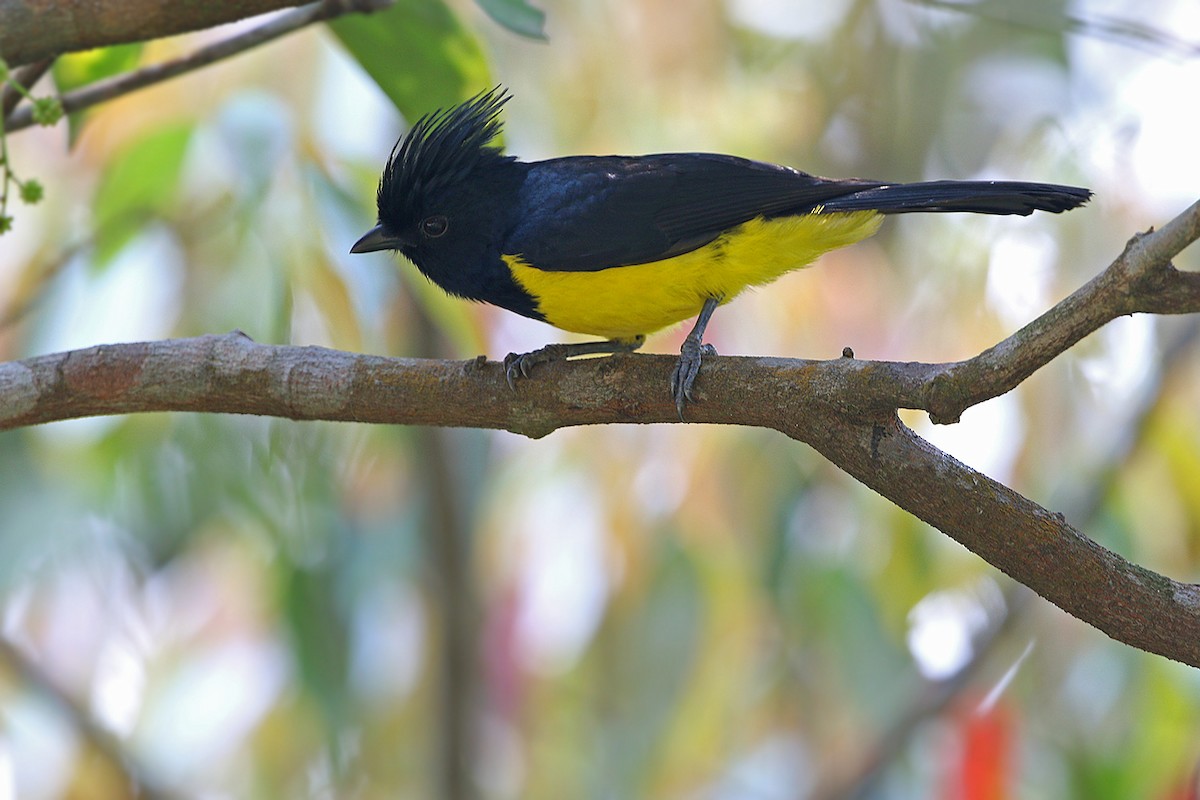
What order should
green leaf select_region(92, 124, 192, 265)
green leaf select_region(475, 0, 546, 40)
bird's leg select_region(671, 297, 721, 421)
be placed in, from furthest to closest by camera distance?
green leaf select_region(92, 124, 192, 265), green leaf select_region(475, 0, 546, 40), bird's leg select_region(671, 297, 721, 421)

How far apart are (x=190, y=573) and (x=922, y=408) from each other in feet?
13.5

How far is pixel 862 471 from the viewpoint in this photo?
81.9 inches

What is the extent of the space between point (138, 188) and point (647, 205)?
1.75 m

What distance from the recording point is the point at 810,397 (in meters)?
2.10

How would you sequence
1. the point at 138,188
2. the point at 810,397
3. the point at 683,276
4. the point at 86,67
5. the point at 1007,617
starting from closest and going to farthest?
the point at 810,397 → the point at 683,276 → the point at 86,67 → the point at 138,188 → the point at 1007,617

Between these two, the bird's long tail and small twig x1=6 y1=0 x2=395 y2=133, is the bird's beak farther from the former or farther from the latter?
the bird's long tail

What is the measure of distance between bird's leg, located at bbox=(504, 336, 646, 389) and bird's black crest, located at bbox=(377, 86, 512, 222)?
1.73 ft

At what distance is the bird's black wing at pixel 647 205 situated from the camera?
109 inches

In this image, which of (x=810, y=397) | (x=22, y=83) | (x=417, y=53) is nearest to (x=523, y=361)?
(x=810, y=397)

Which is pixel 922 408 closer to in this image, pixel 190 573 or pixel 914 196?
pixel 914 196

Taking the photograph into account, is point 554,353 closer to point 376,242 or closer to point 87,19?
point 376,242

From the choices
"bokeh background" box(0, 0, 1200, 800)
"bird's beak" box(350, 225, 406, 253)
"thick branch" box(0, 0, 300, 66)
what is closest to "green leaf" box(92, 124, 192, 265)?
"bokeh background" box(0, 0, 1200, 800)

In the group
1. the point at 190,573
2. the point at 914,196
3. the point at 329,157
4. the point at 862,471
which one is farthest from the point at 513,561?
the point at 862,471

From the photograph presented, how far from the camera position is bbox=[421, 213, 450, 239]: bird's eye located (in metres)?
3.04
